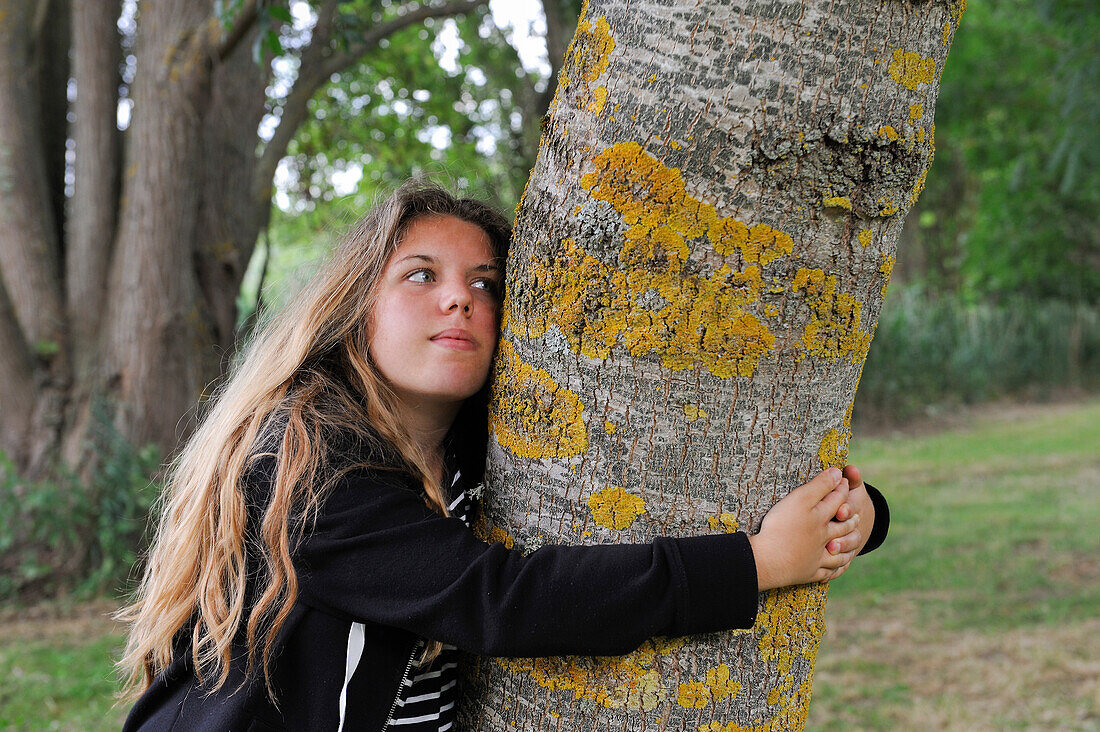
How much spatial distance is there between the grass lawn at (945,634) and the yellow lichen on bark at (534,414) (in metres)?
2.04

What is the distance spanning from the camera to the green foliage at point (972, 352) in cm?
1227

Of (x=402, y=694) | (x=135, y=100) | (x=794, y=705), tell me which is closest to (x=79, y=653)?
(x=135, y=100)

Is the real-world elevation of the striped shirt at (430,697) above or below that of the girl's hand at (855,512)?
below

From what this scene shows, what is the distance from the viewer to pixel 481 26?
31.0 feet

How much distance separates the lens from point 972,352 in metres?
13.7

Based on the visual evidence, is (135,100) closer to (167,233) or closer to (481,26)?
(167,233)

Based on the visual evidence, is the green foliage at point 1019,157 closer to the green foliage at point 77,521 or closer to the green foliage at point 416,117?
the green foliage at point 416,117

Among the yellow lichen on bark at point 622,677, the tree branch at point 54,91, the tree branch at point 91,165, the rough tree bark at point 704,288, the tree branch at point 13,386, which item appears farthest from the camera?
the tree branch at point 54,91

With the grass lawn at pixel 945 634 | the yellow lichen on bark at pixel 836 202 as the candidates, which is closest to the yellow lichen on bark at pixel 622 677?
the yellow lichen on bark at pixel 836 202

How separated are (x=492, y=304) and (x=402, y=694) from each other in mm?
719

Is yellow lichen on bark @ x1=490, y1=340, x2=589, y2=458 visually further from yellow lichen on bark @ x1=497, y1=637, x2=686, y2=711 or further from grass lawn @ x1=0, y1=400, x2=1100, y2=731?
grass lawn @ x1=0, y1=400, x2=1100, y2=731

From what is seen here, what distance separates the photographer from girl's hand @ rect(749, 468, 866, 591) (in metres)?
1.28

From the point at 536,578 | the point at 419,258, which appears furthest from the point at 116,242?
the point at 536,578

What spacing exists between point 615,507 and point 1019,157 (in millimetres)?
11415
